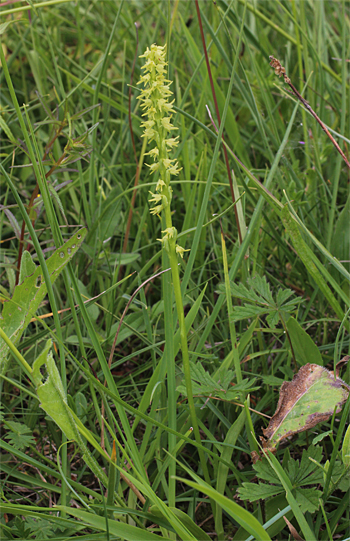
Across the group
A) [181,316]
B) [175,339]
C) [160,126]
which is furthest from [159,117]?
[175,339]

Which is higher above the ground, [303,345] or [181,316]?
[181,316]

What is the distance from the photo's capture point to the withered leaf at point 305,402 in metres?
1.02

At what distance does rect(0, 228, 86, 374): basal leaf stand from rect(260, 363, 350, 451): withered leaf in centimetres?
59

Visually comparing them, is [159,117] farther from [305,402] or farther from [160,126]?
[305,402]

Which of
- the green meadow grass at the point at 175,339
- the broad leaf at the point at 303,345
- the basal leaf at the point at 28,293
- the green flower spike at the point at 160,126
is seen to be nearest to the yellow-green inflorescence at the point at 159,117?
the green flower spike at the point at 160,126

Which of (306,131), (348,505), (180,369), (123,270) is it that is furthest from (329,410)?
(306,131)

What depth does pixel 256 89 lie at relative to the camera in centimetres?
215

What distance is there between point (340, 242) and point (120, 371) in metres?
0.82

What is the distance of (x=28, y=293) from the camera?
109 cm

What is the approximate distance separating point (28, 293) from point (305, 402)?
0.70 m

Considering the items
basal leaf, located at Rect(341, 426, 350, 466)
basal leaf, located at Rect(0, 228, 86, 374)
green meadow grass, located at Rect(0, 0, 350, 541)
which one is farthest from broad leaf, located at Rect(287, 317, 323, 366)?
basal leaf, located at Rect(0, 228, 86, 374)

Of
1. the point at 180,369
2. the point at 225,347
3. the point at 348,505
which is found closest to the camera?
the point at 348,505

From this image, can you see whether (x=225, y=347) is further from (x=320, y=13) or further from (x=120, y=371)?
(x=320, y=13)

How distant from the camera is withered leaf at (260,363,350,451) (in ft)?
3.34
